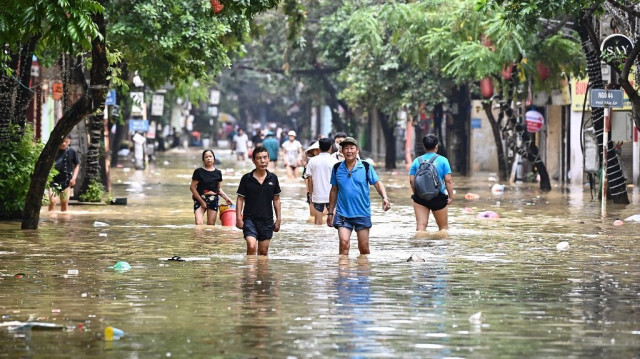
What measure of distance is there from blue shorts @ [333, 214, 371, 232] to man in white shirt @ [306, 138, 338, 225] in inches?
182

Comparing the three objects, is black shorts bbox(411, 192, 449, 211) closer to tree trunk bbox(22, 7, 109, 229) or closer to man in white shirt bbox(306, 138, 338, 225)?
man in white shirt bbox(306, 138, 338, 225)

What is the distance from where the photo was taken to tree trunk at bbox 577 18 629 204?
2977 cm

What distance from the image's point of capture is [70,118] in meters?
20.2

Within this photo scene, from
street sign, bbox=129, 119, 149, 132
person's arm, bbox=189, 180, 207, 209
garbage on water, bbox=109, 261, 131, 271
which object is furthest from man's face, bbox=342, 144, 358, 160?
street sign, bbox=129, 119, 149, 132

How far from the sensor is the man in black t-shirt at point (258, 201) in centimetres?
1587

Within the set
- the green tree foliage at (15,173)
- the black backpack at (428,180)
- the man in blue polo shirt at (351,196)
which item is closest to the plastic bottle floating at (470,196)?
the green tree foliage at (15,173)

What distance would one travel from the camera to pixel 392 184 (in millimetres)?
41500

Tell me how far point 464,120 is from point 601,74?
83.8 ft

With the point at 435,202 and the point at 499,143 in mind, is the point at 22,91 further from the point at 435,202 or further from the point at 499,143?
the point at 499,143

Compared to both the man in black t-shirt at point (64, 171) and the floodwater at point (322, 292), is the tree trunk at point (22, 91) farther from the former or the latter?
the floodwater at point (322, 292)

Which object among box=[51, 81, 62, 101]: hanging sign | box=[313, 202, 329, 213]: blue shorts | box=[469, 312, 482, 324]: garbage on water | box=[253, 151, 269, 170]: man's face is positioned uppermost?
box=[51, 81, 62, 101]: hanging sign

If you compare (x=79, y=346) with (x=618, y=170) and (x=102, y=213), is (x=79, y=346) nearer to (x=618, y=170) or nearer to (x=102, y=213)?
(x=102, y=213)

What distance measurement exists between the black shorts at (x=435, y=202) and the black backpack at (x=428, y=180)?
39 cm

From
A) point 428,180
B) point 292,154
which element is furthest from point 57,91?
point 428,180
